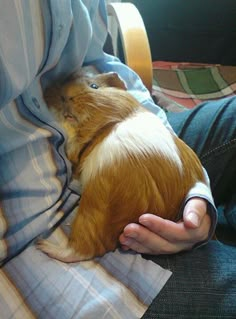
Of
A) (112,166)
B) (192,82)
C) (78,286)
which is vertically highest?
(112,166)

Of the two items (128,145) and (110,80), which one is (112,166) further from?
(110,80)

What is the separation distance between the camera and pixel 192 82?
55.3 inches

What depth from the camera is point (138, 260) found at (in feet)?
1.75

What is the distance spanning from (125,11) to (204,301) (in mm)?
642

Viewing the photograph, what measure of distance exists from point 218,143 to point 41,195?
1.16 feet

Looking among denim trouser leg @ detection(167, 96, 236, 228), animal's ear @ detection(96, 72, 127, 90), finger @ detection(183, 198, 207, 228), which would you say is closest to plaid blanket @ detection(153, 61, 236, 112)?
denim trouser leg @ detection(167, 96, 236, 228)

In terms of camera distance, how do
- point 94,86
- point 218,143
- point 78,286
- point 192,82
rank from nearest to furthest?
point 78,286 < point 94,86 < point 218,143 < point 192,82

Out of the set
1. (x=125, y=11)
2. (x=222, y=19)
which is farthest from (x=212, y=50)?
(x=125, y=11)

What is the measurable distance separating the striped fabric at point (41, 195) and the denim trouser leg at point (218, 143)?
6.3 inches

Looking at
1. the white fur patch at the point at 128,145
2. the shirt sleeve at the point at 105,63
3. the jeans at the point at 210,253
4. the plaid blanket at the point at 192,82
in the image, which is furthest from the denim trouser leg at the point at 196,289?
the plaid blanket at the point at 192,82

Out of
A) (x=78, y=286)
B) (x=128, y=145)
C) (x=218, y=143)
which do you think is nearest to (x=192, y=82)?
(x=218, y=143)

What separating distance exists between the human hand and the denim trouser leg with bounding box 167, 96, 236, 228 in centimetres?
17

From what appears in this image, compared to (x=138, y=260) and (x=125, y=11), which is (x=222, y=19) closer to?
(x=125, y=11)

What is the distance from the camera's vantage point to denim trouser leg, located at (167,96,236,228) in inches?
28.1
